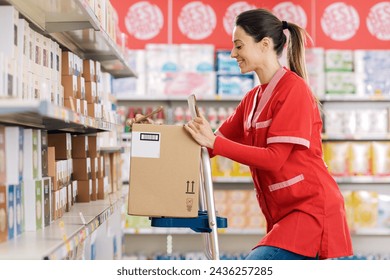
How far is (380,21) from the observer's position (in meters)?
6.41

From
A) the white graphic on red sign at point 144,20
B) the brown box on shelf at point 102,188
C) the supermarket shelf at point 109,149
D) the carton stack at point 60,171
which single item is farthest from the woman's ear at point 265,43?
the white graphic on red sign at point 144,20

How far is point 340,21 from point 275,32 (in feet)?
12.4

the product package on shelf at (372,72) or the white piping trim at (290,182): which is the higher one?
the product package on shelf at (372,72)

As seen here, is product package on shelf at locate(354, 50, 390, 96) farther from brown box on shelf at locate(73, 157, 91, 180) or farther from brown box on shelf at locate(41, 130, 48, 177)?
brown box on shelf at locate(41, 130, 48, 177)

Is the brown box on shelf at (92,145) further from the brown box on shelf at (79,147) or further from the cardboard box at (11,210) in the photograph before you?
the cardboard box at (11,210)

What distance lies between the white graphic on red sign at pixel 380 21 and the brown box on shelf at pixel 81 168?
391 centimetres

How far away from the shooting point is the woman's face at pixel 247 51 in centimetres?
283

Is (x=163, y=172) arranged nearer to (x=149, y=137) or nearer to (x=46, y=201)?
(x=149, y=137)

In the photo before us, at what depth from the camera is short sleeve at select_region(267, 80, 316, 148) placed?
260 cm

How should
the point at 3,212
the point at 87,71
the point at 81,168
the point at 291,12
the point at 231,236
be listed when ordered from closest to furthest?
1. the point at 3,212
2. the point at 81,168
3. the point at 87,71
4. the point at 231,236
5. the point at 291,12

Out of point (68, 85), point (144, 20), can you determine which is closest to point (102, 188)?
point (68, 85)

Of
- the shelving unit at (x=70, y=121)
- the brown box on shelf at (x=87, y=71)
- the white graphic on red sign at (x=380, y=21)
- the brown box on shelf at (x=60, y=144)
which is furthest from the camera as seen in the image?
the white graphic on red sign at (x=380, y=21)

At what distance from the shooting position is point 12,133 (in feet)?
7.38

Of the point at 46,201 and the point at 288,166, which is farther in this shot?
the point at 288,166
